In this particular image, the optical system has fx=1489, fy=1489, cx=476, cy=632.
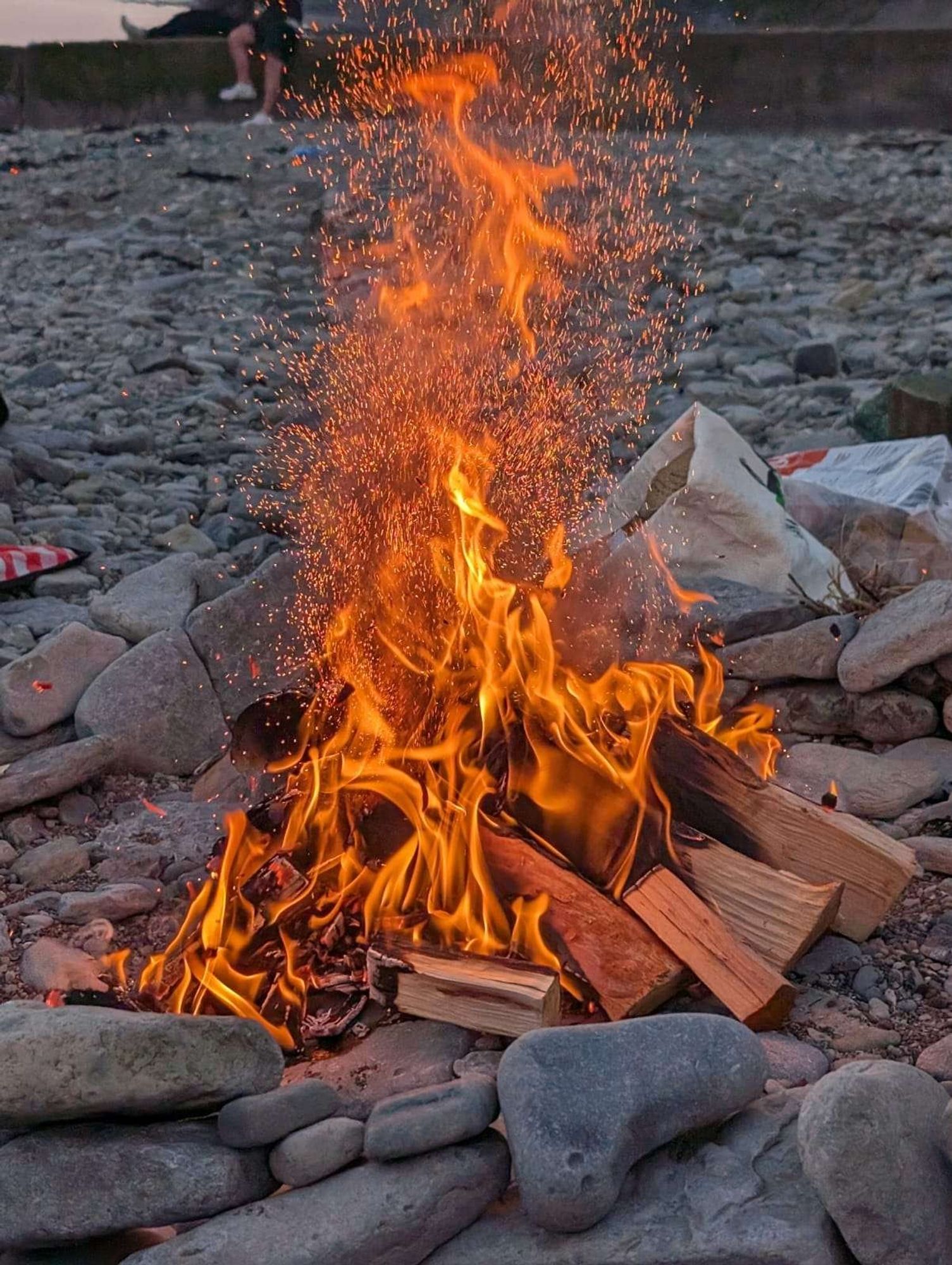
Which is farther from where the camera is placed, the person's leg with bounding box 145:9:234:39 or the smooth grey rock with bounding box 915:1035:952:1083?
the person's leg with bounding box 145:9:234:39

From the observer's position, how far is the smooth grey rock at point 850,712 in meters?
4.46

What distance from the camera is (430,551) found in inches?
179

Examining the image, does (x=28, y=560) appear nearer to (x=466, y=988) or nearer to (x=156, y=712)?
(x=156, y=712)

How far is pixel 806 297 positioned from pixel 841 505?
4638 millimetres

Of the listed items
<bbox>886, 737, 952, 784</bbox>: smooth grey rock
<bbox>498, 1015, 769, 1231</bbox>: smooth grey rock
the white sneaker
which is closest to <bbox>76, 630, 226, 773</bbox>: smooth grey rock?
<bbox>886, 737, 952, 784</bbox>: smooth grey rock

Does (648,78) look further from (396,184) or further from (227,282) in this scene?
(227,282)

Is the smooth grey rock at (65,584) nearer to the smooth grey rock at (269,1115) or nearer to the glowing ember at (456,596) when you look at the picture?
the glowing ember at (456,596)

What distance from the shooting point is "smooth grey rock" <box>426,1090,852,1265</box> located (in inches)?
90.2

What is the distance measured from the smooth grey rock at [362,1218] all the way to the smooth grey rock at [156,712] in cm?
237

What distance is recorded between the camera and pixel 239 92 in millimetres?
13852

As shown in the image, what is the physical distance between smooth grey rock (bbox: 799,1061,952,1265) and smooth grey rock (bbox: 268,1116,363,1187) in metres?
0.73

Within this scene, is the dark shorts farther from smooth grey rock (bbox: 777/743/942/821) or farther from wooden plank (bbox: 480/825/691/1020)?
wooden plank (bbox: 480/825/691/1020)

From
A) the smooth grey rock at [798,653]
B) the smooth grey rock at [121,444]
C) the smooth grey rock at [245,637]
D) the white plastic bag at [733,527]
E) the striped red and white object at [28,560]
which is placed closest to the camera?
the smooth grey rock at [798,653]

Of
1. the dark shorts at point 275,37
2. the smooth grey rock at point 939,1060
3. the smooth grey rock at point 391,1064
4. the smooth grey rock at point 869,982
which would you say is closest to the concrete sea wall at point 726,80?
the dark shorts at point 275,37
